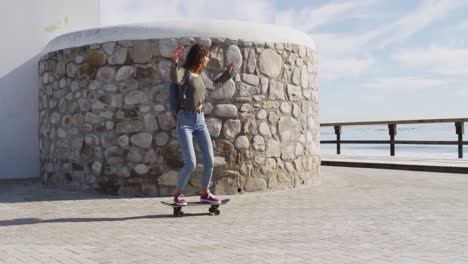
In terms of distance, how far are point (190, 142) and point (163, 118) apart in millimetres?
1656

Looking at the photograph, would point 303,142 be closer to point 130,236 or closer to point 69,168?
point 69,168

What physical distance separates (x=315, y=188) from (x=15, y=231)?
169 inches

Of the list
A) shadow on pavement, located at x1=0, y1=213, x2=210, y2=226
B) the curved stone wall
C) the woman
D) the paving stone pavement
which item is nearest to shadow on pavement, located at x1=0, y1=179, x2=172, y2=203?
the paving stone pavement

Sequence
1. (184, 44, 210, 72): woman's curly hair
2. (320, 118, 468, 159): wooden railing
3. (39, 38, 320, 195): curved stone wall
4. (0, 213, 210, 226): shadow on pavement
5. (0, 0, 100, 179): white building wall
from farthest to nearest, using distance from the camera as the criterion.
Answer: (320, 118, 468, 159): wooden railing
(0, 0, 100, 179): white building wall
(39, 38, 320, 195): curved stone wall
(184, 44, 210, 72): woman's curly hair
(0, 213, 210, 226): shadow on pavement

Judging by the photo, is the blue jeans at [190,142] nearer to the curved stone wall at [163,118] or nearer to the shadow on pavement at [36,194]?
the curved stone wall at [163,118]

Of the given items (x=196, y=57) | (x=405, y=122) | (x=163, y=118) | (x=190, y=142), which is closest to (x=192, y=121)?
(x=190, y=142)

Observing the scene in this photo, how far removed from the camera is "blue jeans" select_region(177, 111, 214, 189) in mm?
5855

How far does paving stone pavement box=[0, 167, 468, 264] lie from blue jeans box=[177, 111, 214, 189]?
1.37ft

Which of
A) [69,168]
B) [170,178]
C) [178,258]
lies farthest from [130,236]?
[69,168]

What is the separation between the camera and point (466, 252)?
4.02 meters

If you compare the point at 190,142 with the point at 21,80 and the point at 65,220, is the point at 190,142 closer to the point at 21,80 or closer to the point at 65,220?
the point at 65,220

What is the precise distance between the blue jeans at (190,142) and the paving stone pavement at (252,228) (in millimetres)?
417

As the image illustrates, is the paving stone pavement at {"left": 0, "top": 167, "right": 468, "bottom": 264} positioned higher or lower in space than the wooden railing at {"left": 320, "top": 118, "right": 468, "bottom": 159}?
lower

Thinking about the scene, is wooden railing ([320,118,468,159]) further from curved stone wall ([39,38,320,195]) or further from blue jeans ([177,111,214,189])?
blue jeans ([177,111,214,189])
